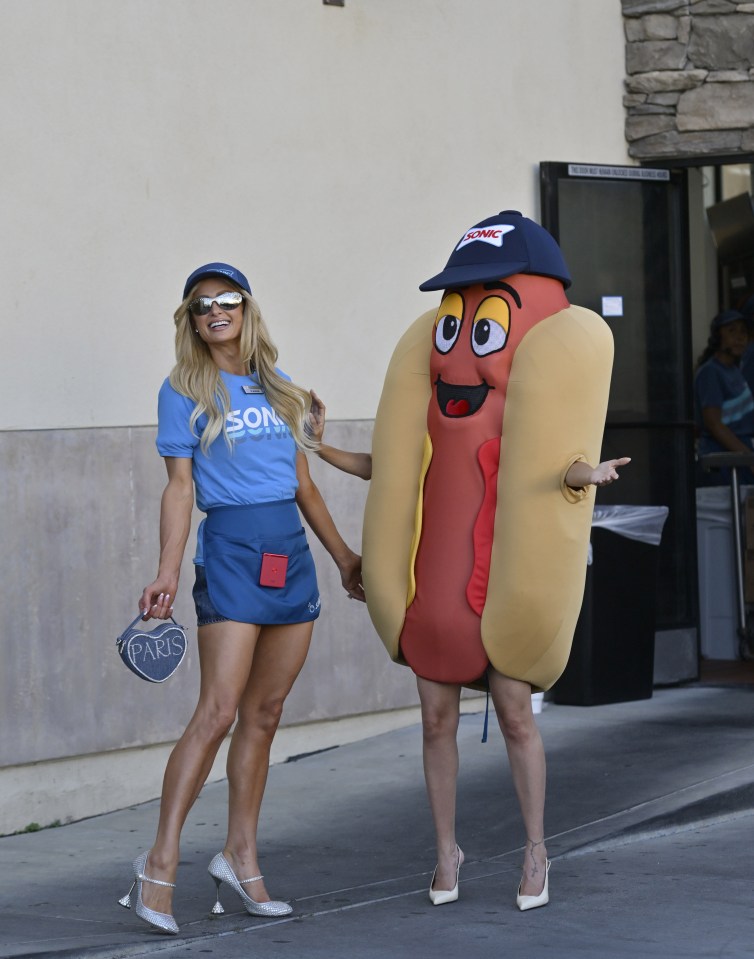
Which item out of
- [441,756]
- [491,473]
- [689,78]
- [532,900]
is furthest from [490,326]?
[689,78]

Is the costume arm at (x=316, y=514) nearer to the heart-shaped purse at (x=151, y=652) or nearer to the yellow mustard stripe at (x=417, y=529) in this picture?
the yellow mustard stripe at (x=417, y=529)

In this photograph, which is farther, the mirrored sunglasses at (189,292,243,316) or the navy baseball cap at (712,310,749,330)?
the navy baseball cap at (712,310,749,330)

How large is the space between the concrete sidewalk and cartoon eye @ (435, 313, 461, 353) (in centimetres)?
177

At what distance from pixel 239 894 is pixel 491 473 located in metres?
1.51

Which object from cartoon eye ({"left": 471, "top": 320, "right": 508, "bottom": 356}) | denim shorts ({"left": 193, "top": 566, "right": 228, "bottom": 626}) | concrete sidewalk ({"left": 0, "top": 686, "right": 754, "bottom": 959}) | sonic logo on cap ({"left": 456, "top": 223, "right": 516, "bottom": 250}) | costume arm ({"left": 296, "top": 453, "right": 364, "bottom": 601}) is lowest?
concrete sidewalk ({"left": 0, "top": 686, "right": 754, "bottom": 959})

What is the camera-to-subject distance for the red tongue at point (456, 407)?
5.03 m

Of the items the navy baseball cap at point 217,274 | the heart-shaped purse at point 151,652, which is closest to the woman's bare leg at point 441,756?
the heart-shaped purse at point 151,652

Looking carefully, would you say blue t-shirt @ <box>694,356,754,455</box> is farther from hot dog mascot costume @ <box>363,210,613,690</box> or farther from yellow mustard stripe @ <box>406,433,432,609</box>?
yellow mustard stripe @ <box>406,433,432,609</box>

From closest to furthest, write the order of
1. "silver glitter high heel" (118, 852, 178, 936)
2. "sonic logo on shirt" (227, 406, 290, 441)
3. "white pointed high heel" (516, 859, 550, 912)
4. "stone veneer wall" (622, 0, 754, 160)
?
"silver glitter high heel" (118, 852, 178, 936) → "sonic logo on shirt" (227, 406, 290, 441) → "white pointed high heel" (516, 859, 550, 912) → "stone veneer wall" (622, 0, 754, 160)

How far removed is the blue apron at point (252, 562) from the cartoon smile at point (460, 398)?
59cm

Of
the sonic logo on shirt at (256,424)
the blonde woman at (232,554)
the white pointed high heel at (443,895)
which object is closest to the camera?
the blonde woman at (232,554)

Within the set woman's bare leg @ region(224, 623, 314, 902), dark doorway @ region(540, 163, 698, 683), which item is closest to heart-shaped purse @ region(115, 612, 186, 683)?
woman's bare leg @ region(224, 623, 314, 902)

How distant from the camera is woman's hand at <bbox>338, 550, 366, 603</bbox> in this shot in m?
5.27

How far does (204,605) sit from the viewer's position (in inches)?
190
